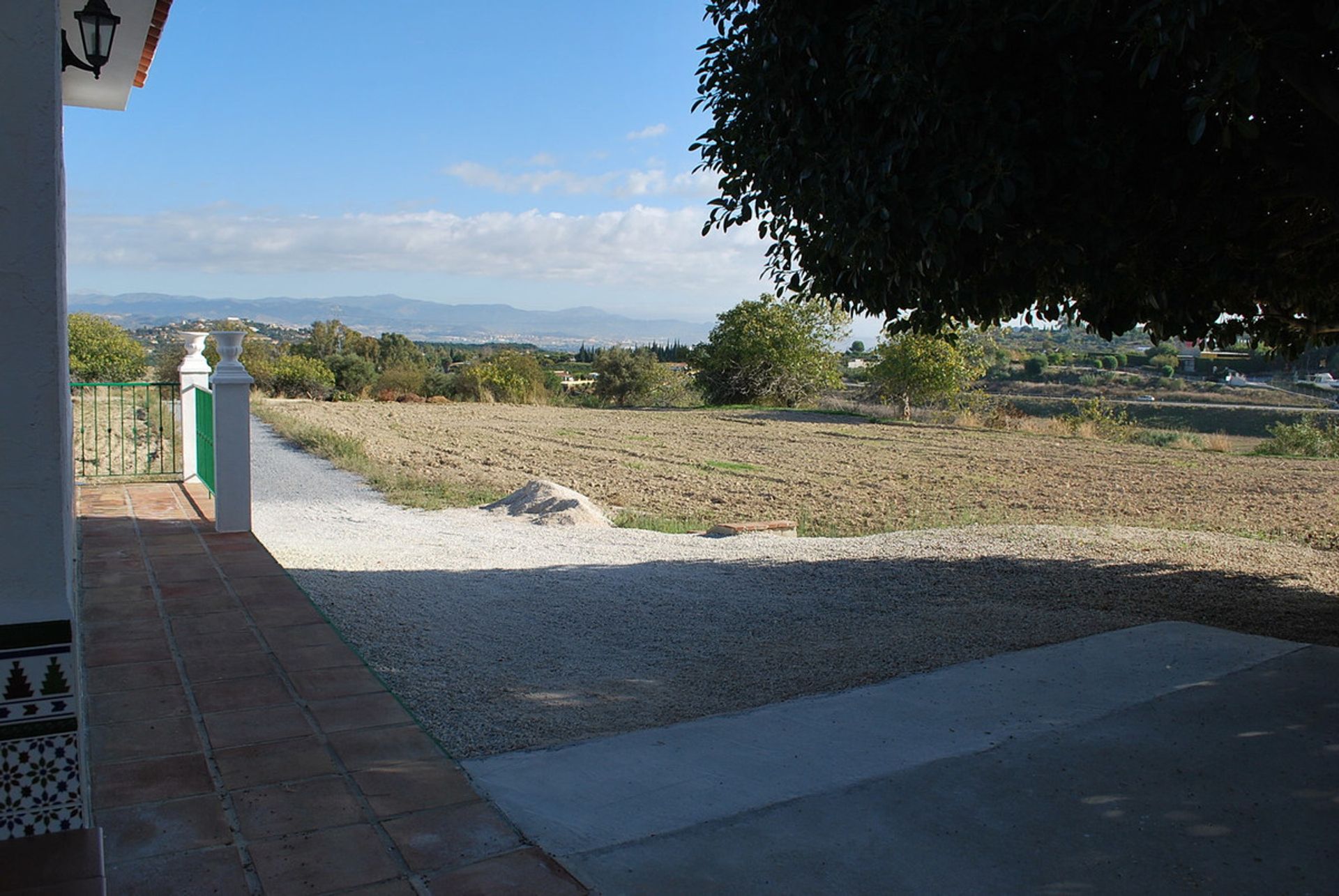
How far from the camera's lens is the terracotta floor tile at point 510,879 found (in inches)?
105

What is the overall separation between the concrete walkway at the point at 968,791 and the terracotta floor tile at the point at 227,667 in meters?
1.43

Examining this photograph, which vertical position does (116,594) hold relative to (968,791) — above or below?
above

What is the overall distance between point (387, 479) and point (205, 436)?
518 centimetres

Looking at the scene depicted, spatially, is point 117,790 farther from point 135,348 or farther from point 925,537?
point 135,348

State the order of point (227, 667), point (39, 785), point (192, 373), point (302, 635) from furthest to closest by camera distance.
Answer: point (192, 373)
point (302, 635)
point (227, 667)
point (39, 785)

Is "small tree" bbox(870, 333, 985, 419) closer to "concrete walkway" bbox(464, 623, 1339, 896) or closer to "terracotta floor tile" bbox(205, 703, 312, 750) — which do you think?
"concrete walkway" bbox(464, 623, 1339, 896)

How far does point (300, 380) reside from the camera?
32.0 m

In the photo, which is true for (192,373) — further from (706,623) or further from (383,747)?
(383,747)

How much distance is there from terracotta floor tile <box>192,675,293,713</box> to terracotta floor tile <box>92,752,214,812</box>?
1.63ft

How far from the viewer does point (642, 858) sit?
9.68 ft

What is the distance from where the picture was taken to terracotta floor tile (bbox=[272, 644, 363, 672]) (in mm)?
4516

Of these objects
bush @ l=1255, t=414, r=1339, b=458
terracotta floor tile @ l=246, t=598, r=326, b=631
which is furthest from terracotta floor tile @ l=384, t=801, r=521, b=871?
bush @ l=1255, t=414, r=1339, b=458

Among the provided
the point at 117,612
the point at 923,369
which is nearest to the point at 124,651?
the point at 117,612

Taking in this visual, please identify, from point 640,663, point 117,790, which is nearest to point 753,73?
point 640,663
